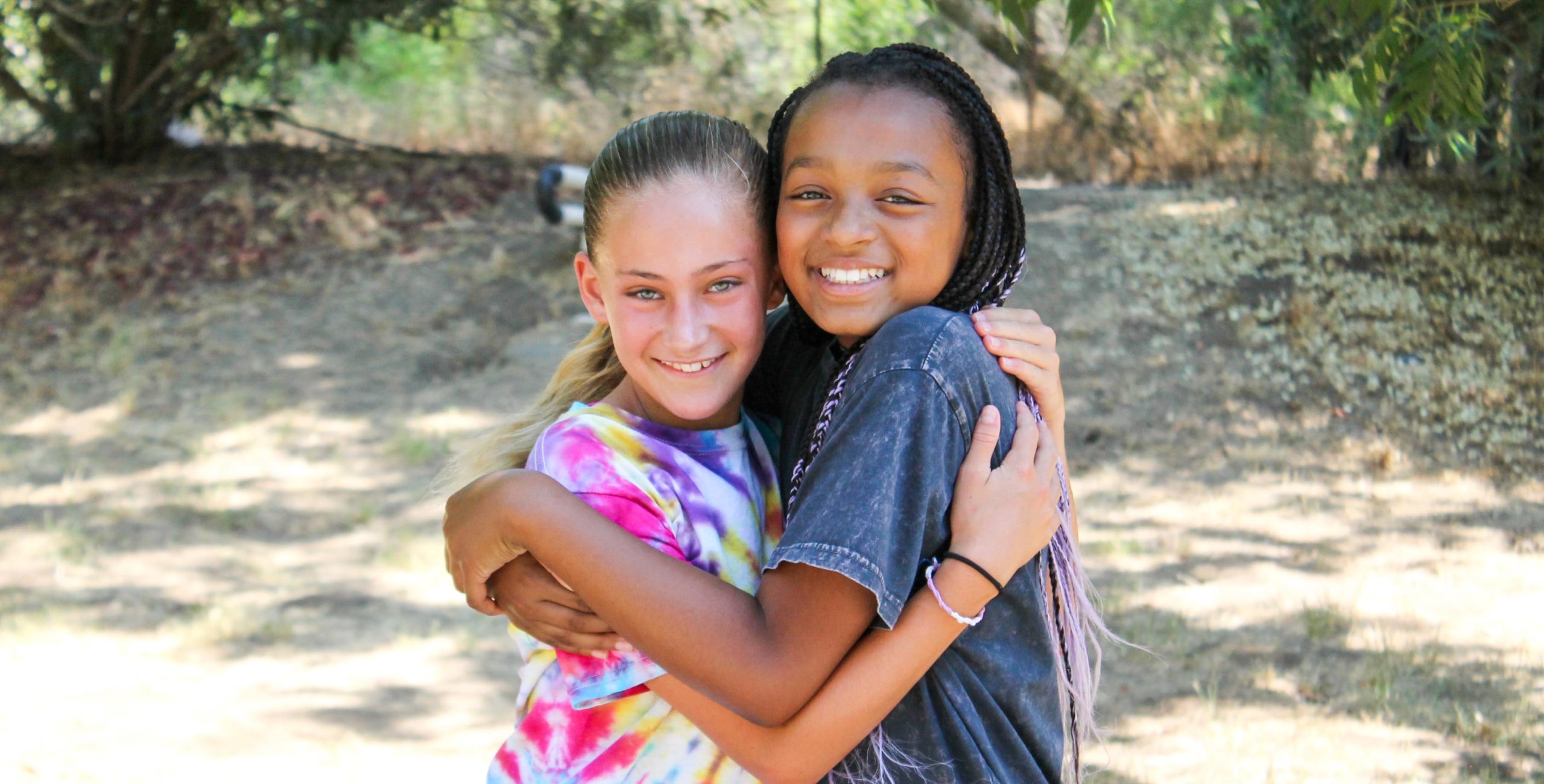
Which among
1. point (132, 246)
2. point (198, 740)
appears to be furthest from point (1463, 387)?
point (132, 246)

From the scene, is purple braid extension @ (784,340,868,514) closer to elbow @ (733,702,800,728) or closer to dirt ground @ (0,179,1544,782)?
elbow @ (733,702,800,728)

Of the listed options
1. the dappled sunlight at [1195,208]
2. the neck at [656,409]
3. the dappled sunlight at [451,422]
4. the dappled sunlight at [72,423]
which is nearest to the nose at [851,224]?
the neck at [656,409]

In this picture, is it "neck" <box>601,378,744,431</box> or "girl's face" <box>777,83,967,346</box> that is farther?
"neck" <box>601,378,744,431</box>

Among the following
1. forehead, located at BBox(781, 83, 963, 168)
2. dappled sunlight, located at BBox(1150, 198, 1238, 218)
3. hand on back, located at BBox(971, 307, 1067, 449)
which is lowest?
dappled sunlight, located at BBox(1150, 198, 1238, 218)

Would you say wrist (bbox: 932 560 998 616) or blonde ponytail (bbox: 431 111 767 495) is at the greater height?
blonde ponytail (bbox: 431 111 767 495)

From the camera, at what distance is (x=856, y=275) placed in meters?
1.85

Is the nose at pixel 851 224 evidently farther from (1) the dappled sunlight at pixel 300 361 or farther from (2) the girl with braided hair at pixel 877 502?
(1) the dappled sunlight at pixel 300 361

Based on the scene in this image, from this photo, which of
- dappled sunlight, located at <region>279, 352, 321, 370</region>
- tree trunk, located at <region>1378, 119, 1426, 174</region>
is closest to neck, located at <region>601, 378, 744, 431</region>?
dappled sunlight, located at <region>279, 352, 321, 370</region>

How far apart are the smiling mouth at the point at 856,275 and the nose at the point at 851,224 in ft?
0.14

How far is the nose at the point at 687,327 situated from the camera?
1.89 m

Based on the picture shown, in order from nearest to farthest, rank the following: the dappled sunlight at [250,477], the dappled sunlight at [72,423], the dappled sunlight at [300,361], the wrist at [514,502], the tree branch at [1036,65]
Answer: the wrist at [514,502]
the dappled sunlight at [250,477]
the dappled sunlight at [72,423]
the dappled sunlight at [300,361]
the tree branch at [1036,65]

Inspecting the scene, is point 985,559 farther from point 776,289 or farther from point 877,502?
point 776,289

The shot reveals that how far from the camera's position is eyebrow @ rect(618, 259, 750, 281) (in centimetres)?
189

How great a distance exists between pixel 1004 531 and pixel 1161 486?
385 cm
